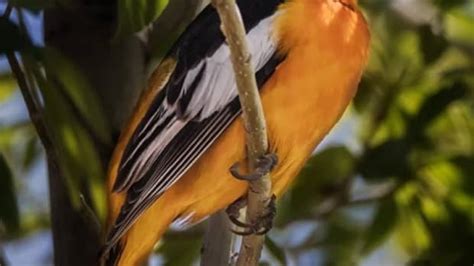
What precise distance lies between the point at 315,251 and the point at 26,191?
743 millimetres

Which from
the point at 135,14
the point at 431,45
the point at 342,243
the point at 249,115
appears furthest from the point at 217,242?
the point at 431,45

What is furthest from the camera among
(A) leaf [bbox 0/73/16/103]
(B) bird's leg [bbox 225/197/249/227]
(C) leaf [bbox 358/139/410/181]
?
(A) leaf [bbox 0/73/16/103]

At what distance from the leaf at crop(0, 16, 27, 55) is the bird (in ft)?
0.90

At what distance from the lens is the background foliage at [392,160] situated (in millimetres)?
3279

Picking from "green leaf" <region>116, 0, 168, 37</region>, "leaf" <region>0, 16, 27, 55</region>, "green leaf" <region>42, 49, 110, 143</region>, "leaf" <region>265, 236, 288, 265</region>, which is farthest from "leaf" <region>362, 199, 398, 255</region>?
"leaf" <region>0, 16, 27, 55</region>

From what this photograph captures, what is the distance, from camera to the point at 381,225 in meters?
3.28

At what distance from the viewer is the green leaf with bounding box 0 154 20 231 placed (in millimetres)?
2701

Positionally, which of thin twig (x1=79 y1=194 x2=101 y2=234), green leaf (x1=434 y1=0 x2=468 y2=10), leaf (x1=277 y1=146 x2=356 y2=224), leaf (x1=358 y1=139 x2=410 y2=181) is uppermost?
thin twig (x1=79 y1=194 x2=101 y2=234)

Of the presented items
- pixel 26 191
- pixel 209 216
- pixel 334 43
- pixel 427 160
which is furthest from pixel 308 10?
pixel 26 191

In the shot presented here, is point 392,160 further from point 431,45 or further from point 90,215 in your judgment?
point 90,215

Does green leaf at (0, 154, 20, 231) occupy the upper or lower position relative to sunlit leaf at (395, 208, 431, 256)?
upper

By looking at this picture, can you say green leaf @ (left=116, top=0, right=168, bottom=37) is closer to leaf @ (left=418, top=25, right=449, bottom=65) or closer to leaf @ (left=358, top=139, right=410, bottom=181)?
leaf @ (left=358, top=139, right=410, bottom=181)

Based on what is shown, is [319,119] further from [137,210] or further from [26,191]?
[26,191]

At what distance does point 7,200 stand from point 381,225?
865 mm
